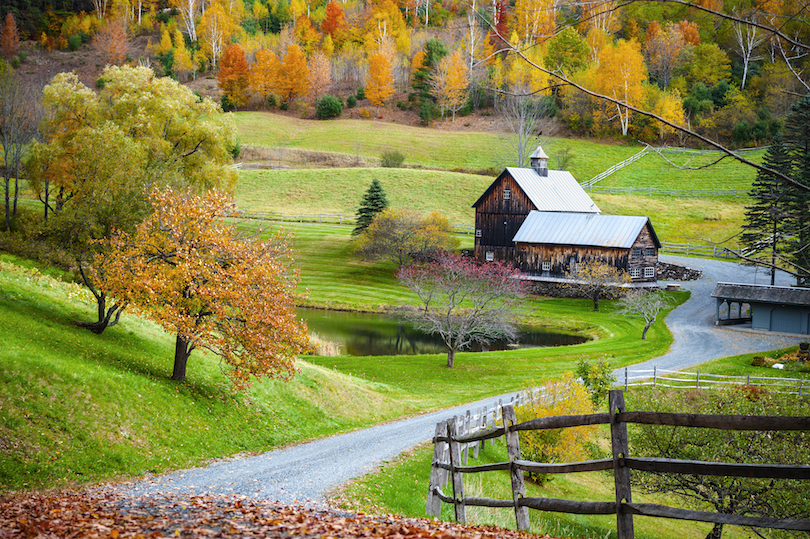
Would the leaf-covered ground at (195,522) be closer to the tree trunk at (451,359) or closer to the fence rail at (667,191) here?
the tree trunk at (451,359)

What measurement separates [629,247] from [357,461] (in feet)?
A: 130

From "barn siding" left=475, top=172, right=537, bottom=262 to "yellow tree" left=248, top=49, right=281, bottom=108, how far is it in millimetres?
60538

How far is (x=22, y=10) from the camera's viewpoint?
131 meters

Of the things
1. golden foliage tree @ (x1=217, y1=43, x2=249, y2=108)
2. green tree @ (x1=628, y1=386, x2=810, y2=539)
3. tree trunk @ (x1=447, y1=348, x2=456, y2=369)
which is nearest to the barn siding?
tree trunk @ (x1=447, y1=348, x2=456, y2=369)

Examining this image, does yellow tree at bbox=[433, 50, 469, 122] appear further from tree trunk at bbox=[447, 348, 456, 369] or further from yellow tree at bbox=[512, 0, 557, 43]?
yellow tree at bbox=[512, 0, 557, 43]

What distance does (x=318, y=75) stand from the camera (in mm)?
110188

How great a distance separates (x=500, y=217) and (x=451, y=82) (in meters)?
48.5

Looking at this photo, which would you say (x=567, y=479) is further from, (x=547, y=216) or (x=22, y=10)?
(x=22, y=10)

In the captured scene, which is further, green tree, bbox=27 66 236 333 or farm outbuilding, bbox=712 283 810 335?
farm outbuilding, bbox=712 283 810 335

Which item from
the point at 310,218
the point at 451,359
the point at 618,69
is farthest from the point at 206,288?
the point at 618,69

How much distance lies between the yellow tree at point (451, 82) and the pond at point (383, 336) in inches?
2454

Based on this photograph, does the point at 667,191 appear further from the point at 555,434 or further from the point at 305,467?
the point at 305,467

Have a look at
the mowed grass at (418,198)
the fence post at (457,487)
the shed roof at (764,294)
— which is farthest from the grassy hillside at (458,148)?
the fence post at (457,487)

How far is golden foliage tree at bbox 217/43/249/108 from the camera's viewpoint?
349 feet
